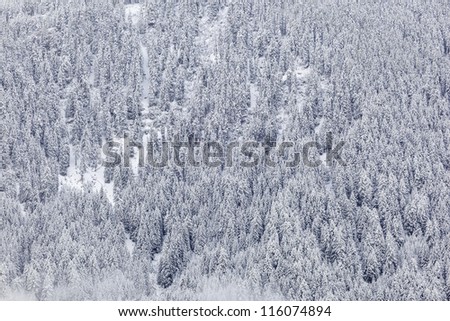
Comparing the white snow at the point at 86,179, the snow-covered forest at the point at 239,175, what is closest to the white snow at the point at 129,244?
the snow-covered forest at the point at 239,175

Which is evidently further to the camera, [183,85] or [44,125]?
[183,85]

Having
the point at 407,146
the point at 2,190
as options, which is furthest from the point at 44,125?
the point at 407,146

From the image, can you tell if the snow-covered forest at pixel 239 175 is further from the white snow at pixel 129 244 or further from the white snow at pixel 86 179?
the white snow at pixel 86 179

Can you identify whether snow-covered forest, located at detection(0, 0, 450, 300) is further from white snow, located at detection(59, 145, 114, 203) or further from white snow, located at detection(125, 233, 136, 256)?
white snow, located at detection(59, 145, 114, 203)
